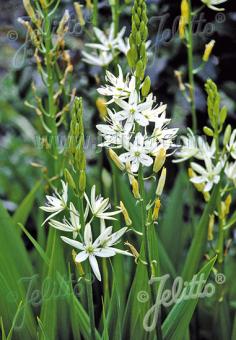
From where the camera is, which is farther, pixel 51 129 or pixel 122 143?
pixel 51 129

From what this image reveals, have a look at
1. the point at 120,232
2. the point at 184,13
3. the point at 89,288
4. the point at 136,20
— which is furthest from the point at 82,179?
the point at 184,13

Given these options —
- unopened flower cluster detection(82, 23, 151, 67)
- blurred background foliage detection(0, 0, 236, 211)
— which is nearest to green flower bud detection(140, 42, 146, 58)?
unopened flower cluster detection(82, 23, 151, 67)

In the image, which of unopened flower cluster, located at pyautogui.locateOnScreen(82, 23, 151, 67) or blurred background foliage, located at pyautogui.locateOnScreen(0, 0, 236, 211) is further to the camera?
blurred background foliage, located at pyautogui.locateOnScreen(0, 0, 236, 211)

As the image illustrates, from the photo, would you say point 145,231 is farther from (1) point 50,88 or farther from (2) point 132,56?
(1) point 50,88

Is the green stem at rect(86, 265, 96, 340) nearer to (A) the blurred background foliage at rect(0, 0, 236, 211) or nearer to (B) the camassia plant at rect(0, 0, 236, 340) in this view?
(B) the camassia plant at rect(0, 0, 236, 340)

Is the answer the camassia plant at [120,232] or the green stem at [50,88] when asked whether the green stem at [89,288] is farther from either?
the green stem at [50,88]

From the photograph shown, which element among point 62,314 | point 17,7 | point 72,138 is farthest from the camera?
point 17,7

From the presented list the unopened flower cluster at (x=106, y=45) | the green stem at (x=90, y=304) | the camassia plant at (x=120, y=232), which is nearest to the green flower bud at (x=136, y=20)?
the camassia plant at (x=120, y=232)

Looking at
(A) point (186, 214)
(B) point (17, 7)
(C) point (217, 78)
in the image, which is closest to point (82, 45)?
(B) point (17, 7)

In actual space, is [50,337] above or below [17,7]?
below

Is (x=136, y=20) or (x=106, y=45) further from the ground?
(x=136, y=20)

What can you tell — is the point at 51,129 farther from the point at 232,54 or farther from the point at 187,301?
the point at 232,54
